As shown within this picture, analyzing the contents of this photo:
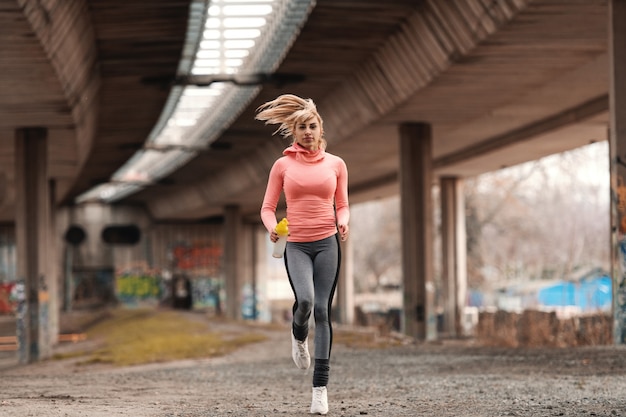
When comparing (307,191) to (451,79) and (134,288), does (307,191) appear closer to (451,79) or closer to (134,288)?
(451,79)

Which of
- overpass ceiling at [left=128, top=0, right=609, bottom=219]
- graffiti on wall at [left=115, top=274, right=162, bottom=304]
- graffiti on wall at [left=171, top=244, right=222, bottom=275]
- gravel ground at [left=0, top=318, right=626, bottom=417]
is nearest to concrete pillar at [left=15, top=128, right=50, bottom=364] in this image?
overpass ceiling at [left=128, top=0, right=609, bottom=219]

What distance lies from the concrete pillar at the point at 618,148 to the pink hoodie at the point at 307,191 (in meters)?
10.5

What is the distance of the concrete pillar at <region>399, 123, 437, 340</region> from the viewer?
32656mm

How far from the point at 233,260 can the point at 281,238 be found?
56.0 m

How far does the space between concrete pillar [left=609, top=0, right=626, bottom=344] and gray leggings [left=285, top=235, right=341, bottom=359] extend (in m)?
10.6

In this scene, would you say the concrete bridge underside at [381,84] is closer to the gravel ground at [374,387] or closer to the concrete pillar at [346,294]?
the gravel ground at [374,387]

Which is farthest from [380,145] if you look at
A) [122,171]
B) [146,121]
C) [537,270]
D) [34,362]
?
[537,270]

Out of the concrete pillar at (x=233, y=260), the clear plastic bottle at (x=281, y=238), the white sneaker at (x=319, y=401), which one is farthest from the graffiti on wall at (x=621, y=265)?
the concrete pillar at (x=233, y=260)

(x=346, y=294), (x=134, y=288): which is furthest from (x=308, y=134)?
(x=134, y=288)

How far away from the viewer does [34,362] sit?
29375 mm

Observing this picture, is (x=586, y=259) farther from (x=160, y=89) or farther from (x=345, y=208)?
(x=345, y=208)

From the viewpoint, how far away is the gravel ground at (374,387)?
10328mm

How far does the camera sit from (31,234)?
29.8 m

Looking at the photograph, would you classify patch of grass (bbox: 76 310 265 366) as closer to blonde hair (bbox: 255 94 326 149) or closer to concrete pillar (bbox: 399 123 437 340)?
concrete pillar (bbox: 399 123 437 340)
